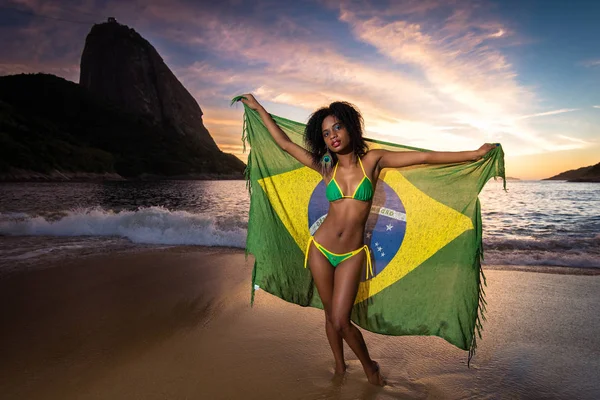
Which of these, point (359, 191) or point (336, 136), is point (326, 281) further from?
point (336, 136)

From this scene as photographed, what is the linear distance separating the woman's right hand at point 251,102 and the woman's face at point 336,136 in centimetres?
93

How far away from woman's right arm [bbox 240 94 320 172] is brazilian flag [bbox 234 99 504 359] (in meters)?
0.15

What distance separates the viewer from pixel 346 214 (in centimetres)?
275

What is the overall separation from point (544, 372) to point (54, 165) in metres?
82.0

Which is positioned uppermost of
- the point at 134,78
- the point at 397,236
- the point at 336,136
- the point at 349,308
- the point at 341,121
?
the point at 134,78

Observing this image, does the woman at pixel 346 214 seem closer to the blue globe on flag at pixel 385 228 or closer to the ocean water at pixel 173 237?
the blue globe on flag at pixel 385 228

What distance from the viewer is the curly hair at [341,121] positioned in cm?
282

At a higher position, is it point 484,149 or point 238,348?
point 484,149

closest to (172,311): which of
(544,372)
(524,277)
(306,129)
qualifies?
(306,129)

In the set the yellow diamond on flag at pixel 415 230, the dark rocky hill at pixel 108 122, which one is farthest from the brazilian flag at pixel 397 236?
the dark rocky hill at pixel 108 122

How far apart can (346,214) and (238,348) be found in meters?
1.74

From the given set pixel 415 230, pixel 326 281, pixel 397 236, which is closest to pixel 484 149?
pixel 415 230

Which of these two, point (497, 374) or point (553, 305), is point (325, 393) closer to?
point (497, 374)

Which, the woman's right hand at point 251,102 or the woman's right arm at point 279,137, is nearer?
the woman's right arm at point 279,137
